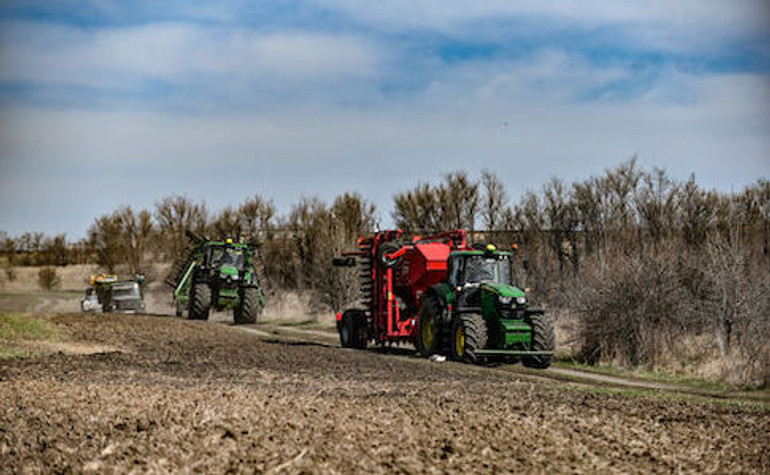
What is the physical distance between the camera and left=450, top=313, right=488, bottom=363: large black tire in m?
17.9

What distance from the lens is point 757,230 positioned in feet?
132

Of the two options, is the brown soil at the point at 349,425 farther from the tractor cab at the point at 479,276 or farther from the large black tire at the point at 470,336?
the tractor cab at the point at 479,276

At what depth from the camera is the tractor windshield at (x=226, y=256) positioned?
32219 mm

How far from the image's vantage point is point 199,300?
1264 inches

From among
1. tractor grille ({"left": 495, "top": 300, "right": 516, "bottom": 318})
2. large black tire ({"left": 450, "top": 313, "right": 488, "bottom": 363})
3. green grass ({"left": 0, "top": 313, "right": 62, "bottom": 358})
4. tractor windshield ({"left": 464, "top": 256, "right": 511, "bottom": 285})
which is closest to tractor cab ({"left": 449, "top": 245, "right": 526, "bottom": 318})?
tractor windshield ({"left": 464, "top": 256, "right": 511, "bottom": 285})

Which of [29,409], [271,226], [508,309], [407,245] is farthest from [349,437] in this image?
[271,226]

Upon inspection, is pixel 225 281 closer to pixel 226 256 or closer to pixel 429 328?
pixel 226 256

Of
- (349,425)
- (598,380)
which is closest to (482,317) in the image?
(598,380)

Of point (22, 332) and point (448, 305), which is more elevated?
point (448, 305)

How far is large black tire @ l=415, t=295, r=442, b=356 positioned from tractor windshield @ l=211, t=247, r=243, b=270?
1326 cm

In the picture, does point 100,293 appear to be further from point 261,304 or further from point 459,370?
point 459,370

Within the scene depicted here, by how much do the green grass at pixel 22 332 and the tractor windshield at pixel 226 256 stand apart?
7.27 metres

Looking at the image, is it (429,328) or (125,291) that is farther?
(125,291)

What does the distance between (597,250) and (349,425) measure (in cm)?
2939
